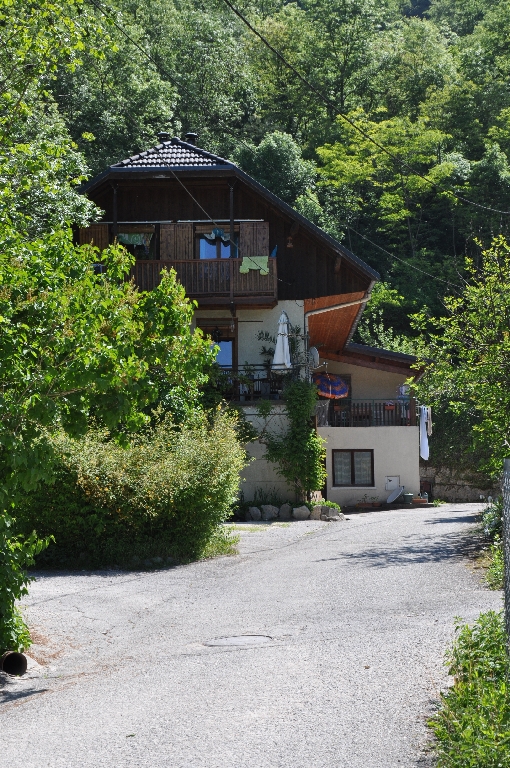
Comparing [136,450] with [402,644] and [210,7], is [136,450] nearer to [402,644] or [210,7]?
[402,644]

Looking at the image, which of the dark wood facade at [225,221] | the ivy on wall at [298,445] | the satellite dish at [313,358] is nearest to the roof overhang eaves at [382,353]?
the satellite dish at [313,358]

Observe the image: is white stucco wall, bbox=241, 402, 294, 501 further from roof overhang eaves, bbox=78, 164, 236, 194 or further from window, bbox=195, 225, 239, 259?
roof overhang eaves, bbox=78, 164, 236, 194

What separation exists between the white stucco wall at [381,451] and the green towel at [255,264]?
19.6 ft

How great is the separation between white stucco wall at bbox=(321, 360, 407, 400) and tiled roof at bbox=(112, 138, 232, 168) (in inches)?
390

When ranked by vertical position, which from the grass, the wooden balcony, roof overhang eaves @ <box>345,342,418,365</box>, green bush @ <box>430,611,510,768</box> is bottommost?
the grass

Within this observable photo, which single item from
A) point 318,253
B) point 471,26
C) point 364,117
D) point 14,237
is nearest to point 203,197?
point 318,253

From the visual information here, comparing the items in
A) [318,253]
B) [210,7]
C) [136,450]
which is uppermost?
[210,7]

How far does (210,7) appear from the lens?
197 ft

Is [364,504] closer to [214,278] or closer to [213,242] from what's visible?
[214,278]

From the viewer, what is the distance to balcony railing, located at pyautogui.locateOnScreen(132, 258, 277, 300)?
25078 millimetres

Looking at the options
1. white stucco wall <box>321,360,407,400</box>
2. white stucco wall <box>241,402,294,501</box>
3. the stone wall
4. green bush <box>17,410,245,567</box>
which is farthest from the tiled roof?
the stone wall

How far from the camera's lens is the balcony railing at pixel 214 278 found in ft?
82.3

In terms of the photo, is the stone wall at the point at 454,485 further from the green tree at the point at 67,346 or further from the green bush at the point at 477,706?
the green bush at the point at 477,706

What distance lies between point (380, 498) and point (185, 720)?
73.8ft
